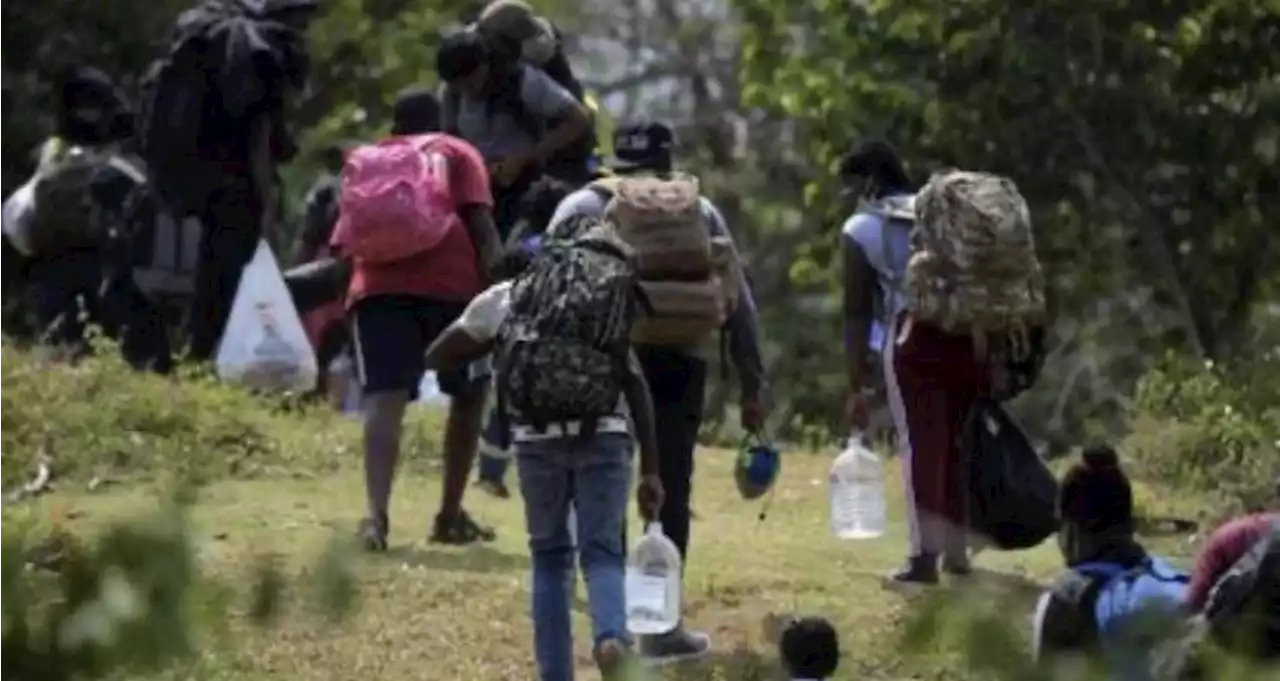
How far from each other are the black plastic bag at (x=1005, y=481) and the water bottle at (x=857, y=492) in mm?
588

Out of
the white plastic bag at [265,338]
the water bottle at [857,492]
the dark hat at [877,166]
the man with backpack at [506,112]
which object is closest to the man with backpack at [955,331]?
the water bottle at [857,492]

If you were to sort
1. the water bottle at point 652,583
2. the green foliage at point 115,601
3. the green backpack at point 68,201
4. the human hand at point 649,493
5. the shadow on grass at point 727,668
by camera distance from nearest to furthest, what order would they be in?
1. the green foliage at point 115,601
2. the human hand at point 649,493
3. the water bottle at point 652,583
4. the shadow on grass at point 727,668
5. the green backpack at point 68,201

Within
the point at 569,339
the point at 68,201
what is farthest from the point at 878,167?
the point at 68,201

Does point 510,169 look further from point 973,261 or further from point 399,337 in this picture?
point 973,261

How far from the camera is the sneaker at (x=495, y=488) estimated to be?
11.7 metres

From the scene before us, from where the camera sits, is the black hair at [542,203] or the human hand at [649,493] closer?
the human hand at [649,493]

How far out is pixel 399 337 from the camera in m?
9.73

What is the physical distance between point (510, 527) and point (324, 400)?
2.99 m

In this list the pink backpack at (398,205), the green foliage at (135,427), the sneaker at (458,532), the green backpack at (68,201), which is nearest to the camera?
the pink backpack at (398,205)

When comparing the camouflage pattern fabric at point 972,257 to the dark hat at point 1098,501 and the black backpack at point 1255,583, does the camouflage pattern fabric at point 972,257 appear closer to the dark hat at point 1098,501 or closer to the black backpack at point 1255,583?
the dark hat at point 1098,501

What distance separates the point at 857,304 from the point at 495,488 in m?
2.18

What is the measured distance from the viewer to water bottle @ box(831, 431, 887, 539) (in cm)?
1014

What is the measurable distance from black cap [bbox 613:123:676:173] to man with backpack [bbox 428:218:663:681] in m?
1.01

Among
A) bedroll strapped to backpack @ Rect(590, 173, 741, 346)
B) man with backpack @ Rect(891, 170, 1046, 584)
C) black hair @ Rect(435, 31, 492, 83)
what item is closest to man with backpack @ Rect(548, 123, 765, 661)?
bedroll strapped to backpack @ Rect(590, 173, 741, 346)
